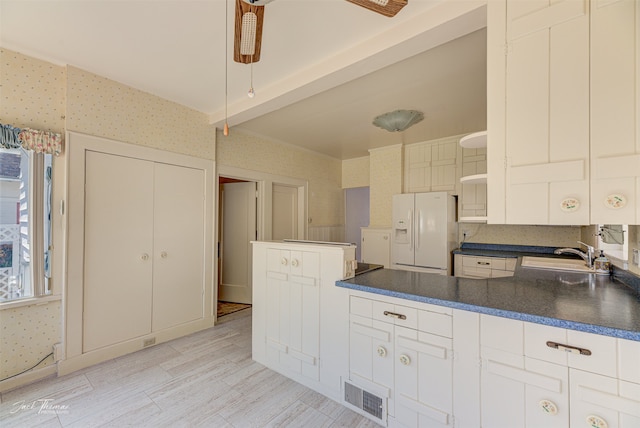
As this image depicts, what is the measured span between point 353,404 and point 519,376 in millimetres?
1086

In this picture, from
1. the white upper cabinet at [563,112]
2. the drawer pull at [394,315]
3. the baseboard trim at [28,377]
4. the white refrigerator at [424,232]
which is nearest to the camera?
the white upper cabinet at [563,112]

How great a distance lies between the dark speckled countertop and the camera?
3.68 ft

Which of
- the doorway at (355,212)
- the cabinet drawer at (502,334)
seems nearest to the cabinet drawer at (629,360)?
the cabinet drawer at (502,334)

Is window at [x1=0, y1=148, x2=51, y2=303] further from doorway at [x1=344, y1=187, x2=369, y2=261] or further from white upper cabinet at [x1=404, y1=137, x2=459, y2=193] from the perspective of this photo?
doorway at [x1=344, y1=187, x2=369, y2=261]

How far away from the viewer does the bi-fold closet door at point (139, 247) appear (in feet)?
8.10

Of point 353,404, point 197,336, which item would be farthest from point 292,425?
point 197,336

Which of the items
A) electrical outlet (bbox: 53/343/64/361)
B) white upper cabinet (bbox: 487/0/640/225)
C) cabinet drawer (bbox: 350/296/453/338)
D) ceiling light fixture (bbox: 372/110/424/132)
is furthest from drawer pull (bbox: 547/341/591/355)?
electrical outlet (bbox: 53/343/64/361)

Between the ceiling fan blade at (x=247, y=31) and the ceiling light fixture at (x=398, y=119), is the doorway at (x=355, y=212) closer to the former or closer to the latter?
the ceiling light fixture at (x=398, y=119)

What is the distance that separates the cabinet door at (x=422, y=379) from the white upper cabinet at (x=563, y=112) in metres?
0.81

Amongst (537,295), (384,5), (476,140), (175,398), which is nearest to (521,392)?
(537,295)

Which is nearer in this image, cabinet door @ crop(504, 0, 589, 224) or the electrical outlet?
cabinet door @ crop(504, 0, 589, 224)

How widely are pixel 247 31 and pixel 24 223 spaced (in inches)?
95.0

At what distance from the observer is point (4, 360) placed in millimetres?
2078

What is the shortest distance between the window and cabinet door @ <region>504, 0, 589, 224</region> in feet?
11.5
